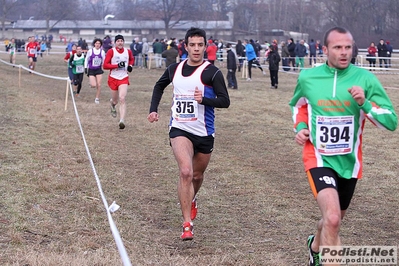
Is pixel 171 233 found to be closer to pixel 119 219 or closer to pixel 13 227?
pixel 119 219

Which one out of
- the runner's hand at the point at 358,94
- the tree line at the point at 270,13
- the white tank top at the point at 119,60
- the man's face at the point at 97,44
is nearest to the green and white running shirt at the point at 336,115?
the runner's hand at the point at 358,94

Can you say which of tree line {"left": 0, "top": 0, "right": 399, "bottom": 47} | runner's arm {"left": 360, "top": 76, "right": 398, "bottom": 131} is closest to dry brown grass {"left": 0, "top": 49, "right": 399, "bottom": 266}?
runner's arm {"left": 360, "top": 76, "right": 398, "bottom": 131}

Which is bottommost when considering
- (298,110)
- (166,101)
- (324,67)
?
(166,101)

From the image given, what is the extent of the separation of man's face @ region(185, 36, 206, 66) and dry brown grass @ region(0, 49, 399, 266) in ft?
5.77

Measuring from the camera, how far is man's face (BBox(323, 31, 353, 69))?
200 inches

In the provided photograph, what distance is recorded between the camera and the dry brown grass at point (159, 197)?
20.6 feet

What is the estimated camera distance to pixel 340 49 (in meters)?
5.07

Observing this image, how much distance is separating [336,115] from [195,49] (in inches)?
86.7

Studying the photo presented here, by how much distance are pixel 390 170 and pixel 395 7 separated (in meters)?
54.6

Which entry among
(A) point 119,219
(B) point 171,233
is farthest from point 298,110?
(A) point 119,219

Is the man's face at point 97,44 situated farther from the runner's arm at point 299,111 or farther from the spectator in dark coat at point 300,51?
the spectator in dark coat at point 300,51

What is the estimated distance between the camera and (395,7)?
6166cm

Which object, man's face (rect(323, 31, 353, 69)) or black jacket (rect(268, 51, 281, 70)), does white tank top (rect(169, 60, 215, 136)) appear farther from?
black jacket (rect(268, 51, 281, 70))

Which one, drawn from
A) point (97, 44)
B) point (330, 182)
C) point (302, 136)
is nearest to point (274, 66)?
point (97, 44)
